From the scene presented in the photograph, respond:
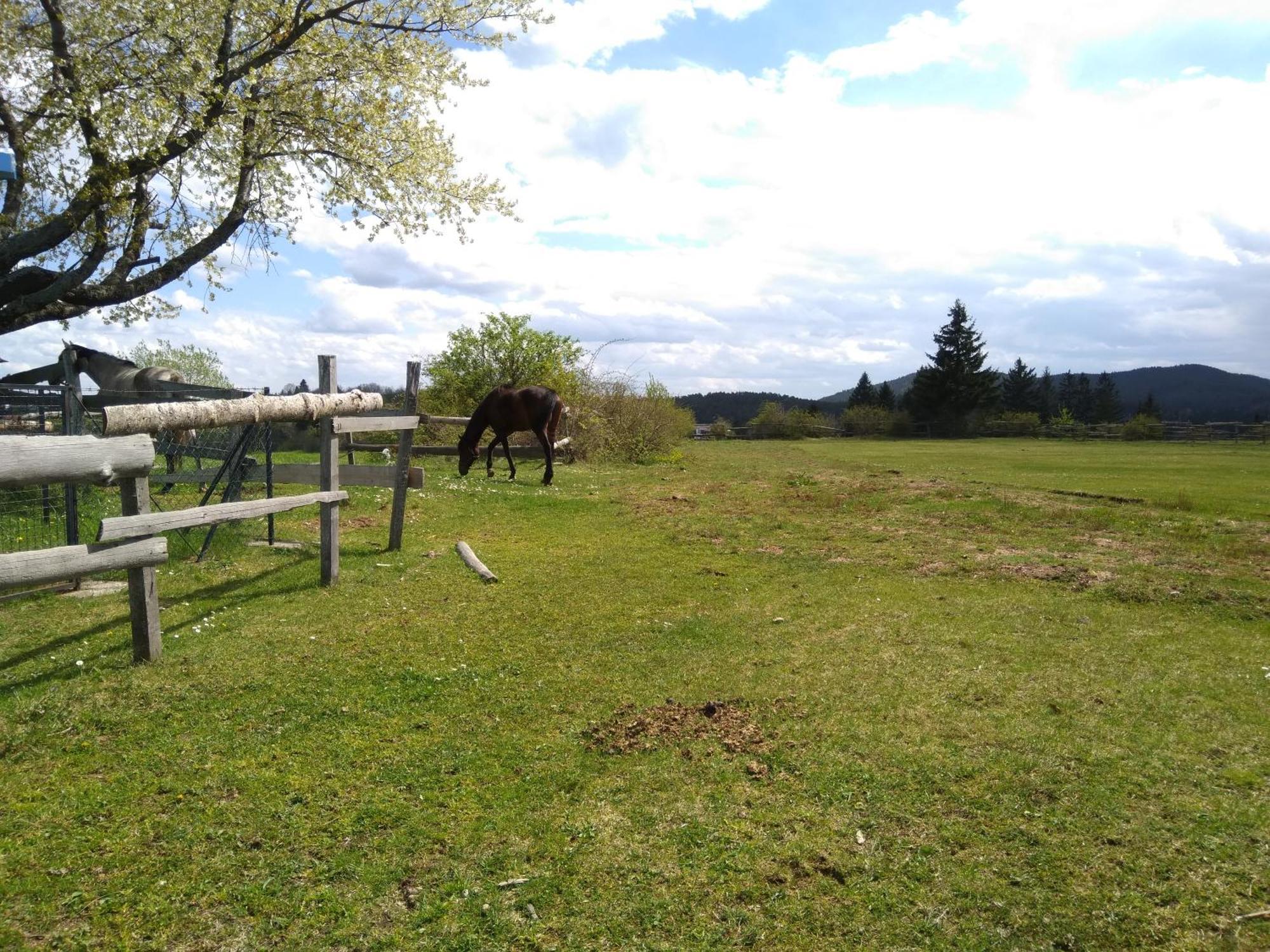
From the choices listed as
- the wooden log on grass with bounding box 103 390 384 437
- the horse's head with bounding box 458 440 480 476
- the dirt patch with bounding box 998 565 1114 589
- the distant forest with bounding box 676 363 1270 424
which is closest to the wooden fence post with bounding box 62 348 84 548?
the wooden log on grass with bounding box 103 390 384 437

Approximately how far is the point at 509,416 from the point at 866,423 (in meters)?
52.8

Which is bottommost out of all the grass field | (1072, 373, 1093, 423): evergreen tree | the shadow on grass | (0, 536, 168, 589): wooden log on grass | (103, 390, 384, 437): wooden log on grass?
the grass field

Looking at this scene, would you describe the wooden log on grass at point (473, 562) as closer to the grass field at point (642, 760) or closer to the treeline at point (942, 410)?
the grass field at point (642, 760)

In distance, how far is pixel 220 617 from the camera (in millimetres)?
6781

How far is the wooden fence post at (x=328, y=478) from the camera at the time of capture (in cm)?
786

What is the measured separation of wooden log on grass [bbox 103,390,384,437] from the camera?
5387mm

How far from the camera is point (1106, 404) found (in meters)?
78.2

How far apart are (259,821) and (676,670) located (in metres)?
3.04

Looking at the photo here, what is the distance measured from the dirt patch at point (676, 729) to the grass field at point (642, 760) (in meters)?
0.03

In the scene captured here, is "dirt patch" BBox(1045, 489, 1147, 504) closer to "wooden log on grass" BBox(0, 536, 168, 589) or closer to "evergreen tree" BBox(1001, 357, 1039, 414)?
"wooden log on grass" BBox(0, 536, 168, 589)

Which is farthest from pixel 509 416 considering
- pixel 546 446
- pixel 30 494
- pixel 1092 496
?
pixel 1092 496

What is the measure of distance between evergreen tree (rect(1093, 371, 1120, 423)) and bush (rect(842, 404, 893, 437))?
28.0 metres

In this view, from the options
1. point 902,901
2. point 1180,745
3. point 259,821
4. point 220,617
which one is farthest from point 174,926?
point 1180,745

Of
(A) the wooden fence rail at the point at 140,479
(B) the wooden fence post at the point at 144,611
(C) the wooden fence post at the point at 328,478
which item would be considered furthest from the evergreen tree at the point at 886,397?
(B) the wooden fence post at the point at 144,611
